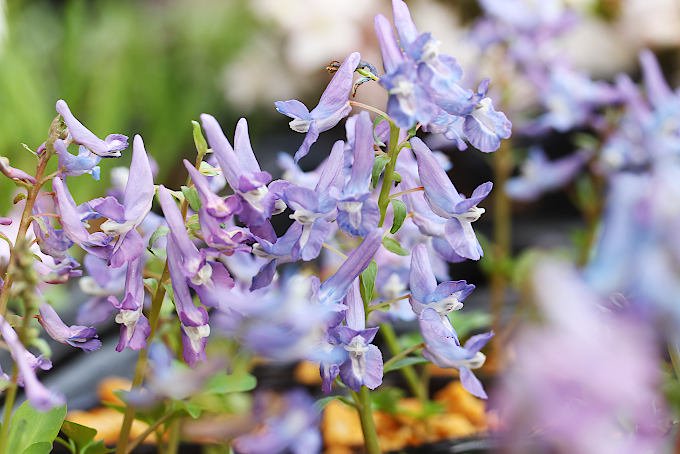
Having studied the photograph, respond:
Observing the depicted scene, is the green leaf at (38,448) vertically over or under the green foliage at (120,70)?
over

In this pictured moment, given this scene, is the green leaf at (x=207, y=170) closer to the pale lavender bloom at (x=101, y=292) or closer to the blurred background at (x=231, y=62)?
the pale lavender bloom at (x=101, y=292)

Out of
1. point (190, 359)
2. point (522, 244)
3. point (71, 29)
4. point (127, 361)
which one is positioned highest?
point (190, 359)

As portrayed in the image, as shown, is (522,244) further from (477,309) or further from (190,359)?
(190,359)

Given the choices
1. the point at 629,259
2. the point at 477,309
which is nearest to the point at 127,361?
the point at 477,309

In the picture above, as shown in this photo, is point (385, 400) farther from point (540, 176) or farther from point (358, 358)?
point (540, 176)

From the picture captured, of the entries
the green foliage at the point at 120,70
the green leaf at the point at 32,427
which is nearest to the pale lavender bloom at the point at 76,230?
the green leaf at the point at 32,427

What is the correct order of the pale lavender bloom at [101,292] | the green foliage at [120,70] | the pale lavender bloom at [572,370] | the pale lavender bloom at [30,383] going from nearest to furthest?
the pale lavender bloom at [572,370] → the pale lavender bloom at [30,383] → the pale lavender bloom at [101,292] → the green foliage at [120,70]

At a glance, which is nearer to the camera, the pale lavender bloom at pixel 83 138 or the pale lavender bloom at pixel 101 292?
the pale lavender bloom at pixel 83 138
